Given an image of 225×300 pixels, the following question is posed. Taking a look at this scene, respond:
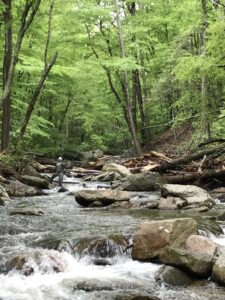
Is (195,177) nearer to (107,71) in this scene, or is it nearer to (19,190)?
(19,190)

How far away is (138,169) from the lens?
18188 millimetres

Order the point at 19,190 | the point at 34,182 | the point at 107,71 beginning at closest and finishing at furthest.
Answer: the point at 19,190
the point at 34,182
the point at 107,71

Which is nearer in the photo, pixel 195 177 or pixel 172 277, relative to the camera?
pixel 172 277

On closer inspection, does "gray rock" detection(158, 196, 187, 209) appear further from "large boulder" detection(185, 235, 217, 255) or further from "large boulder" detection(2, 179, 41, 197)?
"large boulder" detection(2, 179, 41, 197)

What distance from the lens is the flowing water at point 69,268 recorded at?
19.7ft

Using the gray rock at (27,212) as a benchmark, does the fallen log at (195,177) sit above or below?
below

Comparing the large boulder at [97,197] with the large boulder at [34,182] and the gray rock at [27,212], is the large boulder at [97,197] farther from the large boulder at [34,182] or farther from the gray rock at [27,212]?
the large boulder at [34,182]

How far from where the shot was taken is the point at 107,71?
23953 mm

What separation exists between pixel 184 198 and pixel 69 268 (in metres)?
5.45

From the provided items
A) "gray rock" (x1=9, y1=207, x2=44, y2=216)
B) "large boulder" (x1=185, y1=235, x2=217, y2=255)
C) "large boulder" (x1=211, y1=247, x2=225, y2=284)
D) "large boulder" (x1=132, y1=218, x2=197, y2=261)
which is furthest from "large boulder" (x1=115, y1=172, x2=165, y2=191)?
"large boulder" (x1=211, y1=247, x2=225, y2=284)

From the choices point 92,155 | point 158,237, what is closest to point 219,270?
point 158,237

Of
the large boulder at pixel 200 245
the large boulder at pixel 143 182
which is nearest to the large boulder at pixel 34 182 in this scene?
the large boulder at pixel 143 182

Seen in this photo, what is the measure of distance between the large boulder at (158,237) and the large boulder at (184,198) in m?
3.70

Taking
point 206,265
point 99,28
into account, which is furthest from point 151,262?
point 99,28
